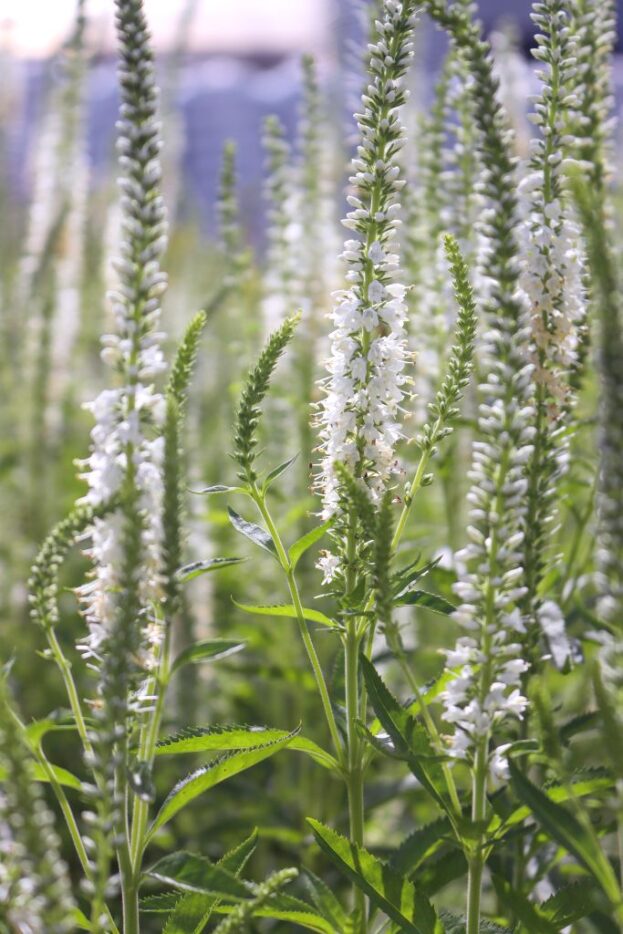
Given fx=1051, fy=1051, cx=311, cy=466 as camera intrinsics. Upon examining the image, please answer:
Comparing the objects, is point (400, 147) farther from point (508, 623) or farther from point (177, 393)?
point (508, 623)

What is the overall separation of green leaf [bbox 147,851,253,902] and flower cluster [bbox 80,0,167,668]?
0.24 metres

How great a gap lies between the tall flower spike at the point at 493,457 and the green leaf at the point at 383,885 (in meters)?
0.15

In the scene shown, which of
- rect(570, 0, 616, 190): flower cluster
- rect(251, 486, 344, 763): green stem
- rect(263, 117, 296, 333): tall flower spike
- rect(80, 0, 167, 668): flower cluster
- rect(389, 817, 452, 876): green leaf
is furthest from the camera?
rect(263, 117, 296, 333): tall flower spike

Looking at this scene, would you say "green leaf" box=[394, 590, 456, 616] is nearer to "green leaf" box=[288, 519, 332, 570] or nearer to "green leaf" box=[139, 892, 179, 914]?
"green leaf" box=[288, 519, 332, 570]

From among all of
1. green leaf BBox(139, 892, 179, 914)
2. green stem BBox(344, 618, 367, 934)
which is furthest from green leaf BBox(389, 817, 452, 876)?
green leaf BBox(139, 892, 179, 914)

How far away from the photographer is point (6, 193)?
21.0ft

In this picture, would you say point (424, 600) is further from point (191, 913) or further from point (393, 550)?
point (191, 913)

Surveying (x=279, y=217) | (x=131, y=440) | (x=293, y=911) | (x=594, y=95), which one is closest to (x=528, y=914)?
(x=293, y=911)

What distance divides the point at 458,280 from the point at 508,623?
0.43m

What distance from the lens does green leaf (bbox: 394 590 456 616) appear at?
1.40m

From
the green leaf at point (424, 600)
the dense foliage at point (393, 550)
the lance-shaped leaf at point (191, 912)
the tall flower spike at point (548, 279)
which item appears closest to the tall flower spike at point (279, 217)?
the dense foliage at point (393, 550)

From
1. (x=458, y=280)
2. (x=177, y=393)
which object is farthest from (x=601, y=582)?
(x=177, y=393)

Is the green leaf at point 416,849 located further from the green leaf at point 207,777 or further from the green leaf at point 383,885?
the green leaf at point 207,777

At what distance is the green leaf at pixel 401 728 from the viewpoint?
1.37 m
